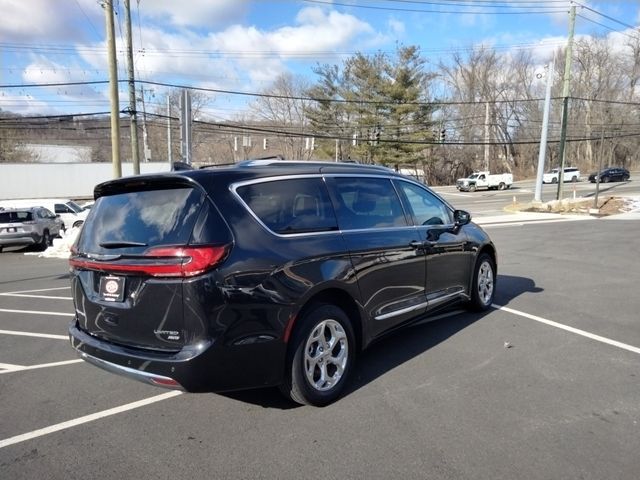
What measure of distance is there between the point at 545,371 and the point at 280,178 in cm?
282

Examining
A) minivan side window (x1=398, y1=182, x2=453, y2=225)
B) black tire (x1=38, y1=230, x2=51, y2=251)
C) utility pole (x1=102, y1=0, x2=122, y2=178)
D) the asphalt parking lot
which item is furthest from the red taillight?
black tire (x1=38, y1=230, x2=51, y2=251)

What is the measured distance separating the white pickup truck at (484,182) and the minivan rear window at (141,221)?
5257 centimetres

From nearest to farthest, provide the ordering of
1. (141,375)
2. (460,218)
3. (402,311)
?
(141,375), (402,311), (460,218)

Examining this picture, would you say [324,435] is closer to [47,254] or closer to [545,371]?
[545,371]

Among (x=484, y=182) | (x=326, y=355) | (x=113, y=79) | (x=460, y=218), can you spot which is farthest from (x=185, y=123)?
(x=484, y=182)

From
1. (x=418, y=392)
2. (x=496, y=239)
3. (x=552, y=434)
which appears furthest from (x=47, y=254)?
(x=552, y=434)

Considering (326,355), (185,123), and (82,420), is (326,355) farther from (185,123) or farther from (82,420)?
(185,123)

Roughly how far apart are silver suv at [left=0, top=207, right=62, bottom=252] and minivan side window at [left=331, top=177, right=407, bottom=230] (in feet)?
51.1

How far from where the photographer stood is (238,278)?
10.3ft

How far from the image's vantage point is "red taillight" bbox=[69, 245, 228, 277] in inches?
121

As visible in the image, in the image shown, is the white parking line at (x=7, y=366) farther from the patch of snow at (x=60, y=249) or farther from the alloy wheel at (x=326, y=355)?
the patch of snow at (x=60, y=249)

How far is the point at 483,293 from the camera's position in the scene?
20.8ft

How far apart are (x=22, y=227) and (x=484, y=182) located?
4573cm

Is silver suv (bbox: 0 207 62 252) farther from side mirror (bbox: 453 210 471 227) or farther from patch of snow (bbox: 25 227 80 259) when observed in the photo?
side mirror (bbox: 453 210 471 227)
